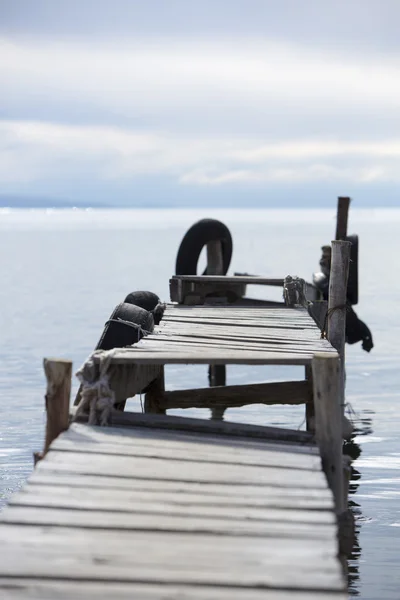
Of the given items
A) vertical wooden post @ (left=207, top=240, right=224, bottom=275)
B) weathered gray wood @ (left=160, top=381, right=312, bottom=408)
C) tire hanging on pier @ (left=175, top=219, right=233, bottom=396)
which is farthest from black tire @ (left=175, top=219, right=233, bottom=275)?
weathered gray wood @ (left=160, top=381, right=312, bottom=408)

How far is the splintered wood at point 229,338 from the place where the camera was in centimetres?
812

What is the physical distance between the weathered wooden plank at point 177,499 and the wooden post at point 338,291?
6.49 metres

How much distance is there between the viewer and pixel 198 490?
6359 mm

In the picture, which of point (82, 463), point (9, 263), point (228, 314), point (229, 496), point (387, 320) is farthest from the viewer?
point (9, 263)

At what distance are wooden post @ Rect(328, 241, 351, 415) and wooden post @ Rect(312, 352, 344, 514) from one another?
5096mm

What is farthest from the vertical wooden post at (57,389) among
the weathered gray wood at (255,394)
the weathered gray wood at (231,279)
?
the weathered gray wood at (231,279)

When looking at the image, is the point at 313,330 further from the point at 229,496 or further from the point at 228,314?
the point at 229,496

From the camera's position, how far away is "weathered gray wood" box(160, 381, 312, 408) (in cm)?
1150

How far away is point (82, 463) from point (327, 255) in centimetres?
1236

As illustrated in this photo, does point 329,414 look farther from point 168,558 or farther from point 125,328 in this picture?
point 125,328

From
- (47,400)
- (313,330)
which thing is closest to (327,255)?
(313,330)

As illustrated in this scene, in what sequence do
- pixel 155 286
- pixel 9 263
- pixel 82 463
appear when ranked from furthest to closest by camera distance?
pixel 9 263 → pixel 155 286 → pixel 82 463

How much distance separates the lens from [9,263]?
89.6 metres

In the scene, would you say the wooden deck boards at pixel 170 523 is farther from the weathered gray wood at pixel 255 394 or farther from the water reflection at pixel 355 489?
the water reflection at pixel 355 489
